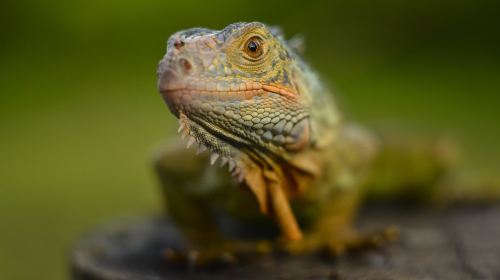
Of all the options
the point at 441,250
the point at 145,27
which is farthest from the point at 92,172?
the point at 441,250

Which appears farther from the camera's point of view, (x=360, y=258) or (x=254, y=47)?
(x=360, y=258)

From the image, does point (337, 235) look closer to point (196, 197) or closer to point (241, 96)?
point (196, 197)

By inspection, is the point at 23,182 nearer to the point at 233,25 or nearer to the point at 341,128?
the point at 341,128

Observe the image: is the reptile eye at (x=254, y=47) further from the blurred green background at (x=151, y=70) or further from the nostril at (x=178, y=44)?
the blurred green background at (x=151, y=70)

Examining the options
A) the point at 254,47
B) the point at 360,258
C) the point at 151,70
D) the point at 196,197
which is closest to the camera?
the point at 254,47

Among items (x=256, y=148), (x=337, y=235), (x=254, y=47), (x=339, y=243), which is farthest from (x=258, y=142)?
(x=337, y=235)

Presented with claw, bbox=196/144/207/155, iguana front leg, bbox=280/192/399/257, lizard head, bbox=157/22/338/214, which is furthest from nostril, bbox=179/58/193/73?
iguana front leg, bbox=280/192/399/257
